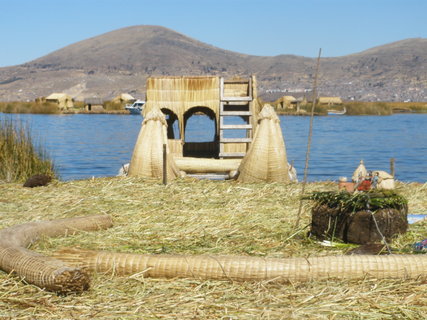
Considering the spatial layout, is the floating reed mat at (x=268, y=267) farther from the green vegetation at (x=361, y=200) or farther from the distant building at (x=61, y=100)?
the distant building at (x=61, y=100)

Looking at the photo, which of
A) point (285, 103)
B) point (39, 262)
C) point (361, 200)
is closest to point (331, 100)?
point (285, 103)

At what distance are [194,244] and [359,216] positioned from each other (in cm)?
187

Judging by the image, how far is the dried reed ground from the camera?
480 centimetres

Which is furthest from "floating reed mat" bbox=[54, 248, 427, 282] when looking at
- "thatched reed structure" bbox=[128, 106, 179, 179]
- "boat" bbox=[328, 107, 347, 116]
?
"boat" bbox=[328, 107, 347, 116]

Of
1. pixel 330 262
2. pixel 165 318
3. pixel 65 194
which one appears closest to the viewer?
pixel 165 318

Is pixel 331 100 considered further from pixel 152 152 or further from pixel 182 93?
pixel 152 152

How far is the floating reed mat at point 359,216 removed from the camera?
6.81m

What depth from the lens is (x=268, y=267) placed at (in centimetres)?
549

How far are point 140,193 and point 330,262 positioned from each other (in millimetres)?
5560

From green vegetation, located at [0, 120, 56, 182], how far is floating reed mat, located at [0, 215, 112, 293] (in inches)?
232

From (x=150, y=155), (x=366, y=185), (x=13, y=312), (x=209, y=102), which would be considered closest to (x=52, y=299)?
(x=13, y=312)

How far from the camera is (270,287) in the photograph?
5.37 meters

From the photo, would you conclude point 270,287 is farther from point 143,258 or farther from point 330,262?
point 143,258

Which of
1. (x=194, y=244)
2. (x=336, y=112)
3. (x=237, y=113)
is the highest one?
(x=237, y=113)
